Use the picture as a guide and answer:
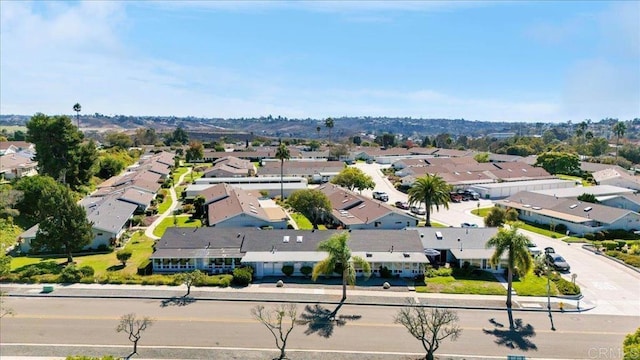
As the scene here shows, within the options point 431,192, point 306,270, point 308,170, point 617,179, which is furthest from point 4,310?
point 617,179

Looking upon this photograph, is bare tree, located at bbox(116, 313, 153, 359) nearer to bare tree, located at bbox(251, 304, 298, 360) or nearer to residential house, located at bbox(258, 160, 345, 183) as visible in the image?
bare tree, located at bbox(251, 304, 298, 360)

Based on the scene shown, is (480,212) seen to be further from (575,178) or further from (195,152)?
(195,152)

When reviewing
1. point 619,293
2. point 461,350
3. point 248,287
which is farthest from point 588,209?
point 248,287

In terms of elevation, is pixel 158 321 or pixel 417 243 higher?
pixel 417 243

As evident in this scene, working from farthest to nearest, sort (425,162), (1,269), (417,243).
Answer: (425,162) → (417,243) → (1,269)

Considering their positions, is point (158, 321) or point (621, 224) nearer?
point (158, 321)

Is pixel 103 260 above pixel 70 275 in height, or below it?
below

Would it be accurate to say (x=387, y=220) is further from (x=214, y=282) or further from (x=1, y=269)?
(x=1, y=269)
